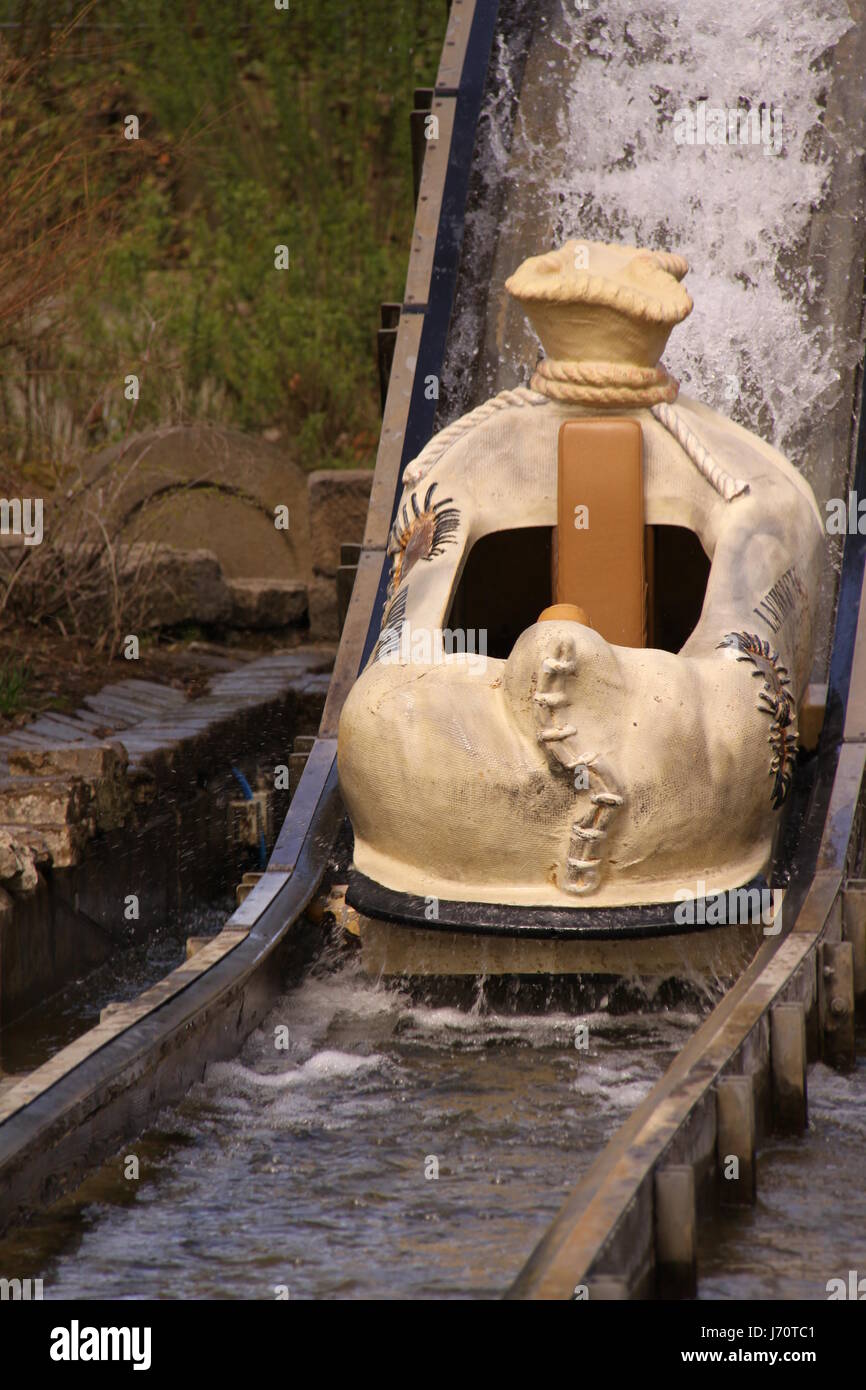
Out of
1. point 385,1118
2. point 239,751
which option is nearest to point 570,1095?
point 385,1118

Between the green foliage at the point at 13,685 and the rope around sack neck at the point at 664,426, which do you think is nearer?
the rope around sack neck at the point at 664,426

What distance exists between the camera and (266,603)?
28.8 feet

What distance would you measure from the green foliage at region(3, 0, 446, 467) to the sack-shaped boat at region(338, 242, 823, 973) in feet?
19.2

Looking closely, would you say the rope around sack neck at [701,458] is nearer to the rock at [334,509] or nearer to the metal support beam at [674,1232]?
the metal support beam at [674,1232]

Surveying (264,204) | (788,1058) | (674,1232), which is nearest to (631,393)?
(788,1058)

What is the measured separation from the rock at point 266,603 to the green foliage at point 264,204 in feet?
6.39

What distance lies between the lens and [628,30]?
23.5 ft

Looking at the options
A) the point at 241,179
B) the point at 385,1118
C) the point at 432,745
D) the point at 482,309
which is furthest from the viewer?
the point at 241,179

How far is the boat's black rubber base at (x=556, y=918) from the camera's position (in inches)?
163

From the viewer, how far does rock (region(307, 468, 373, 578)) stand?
952 centimetres

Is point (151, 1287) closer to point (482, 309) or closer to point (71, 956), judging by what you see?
point (71, 956)

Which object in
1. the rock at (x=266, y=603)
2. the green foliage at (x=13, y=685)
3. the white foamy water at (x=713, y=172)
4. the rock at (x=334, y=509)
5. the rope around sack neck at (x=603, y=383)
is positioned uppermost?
the white foamy water at (x=713, y=172)

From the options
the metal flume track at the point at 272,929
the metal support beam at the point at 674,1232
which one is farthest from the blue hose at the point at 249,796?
the metal support beam at the point at 674,1232

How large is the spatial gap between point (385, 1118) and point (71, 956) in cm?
178
